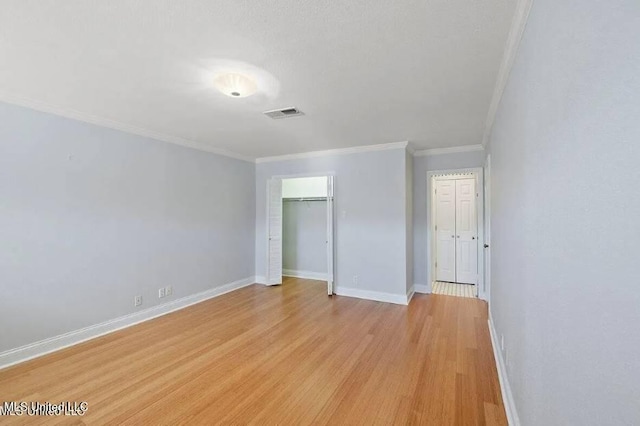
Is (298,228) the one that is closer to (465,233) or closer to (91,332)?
(465,233)

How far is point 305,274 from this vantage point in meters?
6.08

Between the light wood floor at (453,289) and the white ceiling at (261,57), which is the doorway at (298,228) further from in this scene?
the white ceiling at (261,57)

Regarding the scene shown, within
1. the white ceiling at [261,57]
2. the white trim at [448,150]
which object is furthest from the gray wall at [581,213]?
the white trim at [448,150]

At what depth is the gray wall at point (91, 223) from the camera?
264 cm

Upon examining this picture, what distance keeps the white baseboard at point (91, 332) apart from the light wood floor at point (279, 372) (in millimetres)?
98

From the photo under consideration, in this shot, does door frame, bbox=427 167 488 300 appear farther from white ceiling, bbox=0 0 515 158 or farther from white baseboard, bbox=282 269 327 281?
white baseboard, bbox=282 269 327 281

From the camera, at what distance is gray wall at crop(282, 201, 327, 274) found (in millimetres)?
5941

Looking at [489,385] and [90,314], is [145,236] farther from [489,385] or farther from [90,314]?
[489,385]

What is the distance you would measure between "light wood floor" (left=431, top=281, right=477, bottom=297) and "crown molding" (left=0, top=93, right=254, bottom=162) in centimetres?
448

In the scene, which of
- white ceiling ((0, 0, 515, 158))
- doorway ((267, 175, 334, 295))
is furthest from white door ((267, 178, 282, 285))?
white ceiling ((0, 0, 515, 158))

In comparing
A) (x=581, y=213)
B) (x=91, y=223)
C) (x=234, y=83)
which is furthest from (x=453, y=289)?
(x=91, y=223)

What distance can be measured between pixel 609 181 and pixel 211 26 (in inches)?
76.9

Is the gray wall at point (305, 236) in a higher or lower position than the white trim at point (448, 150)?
lower

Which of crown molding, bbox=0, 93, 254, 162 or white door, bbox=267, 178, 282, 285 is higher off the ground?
crown molding, bbox=0, 93, 254, 162
